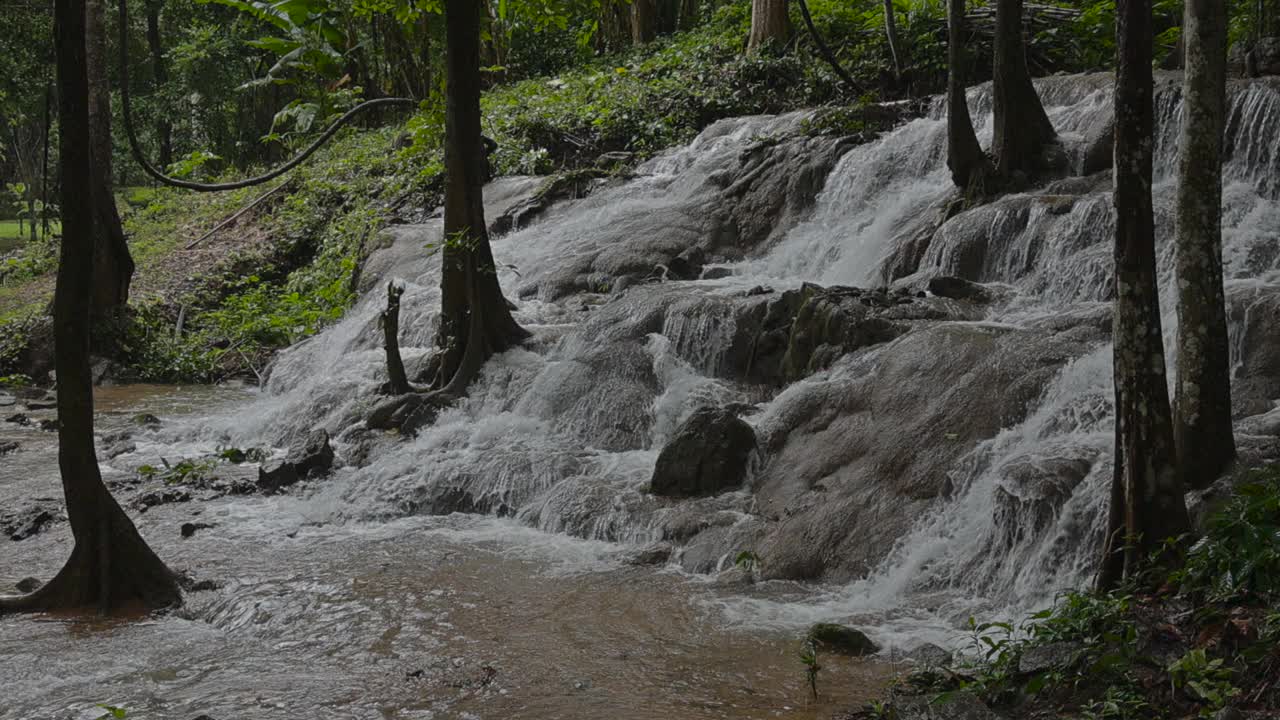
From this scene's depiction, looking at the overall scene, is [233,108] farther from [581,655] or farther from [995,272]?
[581,655]

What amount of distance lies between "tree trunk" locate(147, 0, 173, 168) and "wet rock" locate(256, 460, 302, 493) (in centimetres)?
2775

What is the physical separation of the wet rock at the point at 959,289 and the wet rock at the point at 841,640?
5213 millimetres

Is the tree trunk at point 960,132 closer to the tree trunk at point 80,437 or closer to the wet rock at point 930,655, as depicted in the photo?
the wet rock at point 930,655

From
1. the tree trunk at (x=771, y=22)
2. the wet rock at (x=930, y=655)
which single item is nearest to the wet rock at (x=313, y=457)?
the wet rock at (x=930, y=655)

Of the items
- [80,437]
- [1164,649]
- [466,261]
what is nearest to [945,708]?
[1164,649]

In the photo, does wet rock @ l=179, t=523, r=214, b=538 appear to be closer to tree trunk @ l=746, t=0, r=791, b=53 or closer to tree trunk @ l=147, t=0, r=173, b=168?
tree trunk @ l=746, t=0, r=791, b=53

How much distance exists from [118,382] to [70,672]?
11077 millimetres

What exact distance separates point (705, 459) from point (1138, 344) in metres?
4.12

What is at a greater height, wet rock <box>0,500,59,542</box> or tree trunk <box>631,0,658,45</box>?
tree trunk <box>631,0,658,45</box>

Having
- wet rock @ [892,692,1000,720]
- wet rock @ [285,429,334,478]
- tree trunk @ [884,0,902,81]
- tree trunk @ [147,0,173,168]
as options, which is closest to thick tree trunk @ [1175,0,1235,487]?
wet rock @ [892,692,1000,720]

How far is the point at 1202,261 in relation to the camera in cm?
630

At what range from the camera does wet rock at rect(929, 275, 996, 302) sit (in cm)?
1066

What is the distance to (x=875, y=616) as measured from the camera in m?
6.87

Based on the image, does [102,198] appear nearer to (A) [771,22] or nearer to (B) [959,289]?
(B) [959,289]
